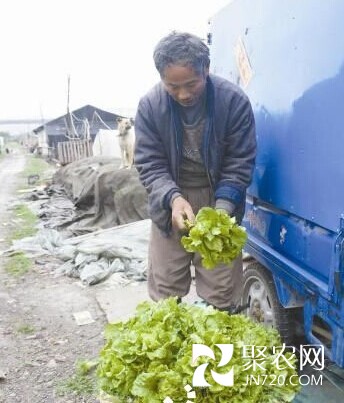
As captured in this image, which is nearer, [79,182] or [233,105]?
[233,105]

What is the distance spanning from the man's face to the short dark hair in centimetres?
3

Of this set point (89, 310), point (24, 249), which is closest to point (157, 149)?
point (89, 310)

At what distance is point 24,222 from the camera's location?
9859mm

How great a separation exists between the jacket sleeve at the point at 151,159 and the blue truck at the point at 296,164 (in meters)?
0.68

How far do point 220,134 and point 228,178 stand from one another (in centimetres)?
Answer: 26

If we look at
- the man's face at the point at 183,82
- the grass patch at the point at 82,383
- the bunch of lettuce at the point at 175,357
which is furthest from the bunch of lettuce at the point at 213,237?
the grass patch at the point at 82,383

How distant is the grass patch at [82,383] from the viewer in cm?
336

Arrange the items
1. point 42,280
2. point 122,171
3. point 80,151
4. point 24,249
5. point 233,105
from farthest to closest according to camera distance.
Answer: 1. point 80,151
2. point 122,171
3. point 24,249
4. point 42,280
5. point 233,105

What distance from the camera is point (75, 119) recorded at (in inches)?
1228

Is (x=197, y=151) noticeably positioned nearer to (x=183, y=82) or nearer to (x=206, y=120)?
(x=206, y=120)

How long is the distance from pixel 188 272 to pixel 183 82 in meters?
1.28

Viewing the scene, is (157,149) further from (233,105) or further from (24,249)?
(24,249)

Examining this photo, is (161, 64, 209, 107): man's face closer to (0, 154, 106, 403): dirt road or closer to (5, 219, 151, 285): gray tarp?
(0, 154, 106, 403): dirt road

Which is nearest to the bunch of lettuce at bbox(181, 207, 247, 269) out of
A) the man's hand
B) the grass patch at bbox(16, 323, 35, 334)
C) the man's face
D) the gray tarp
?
the man's hand
